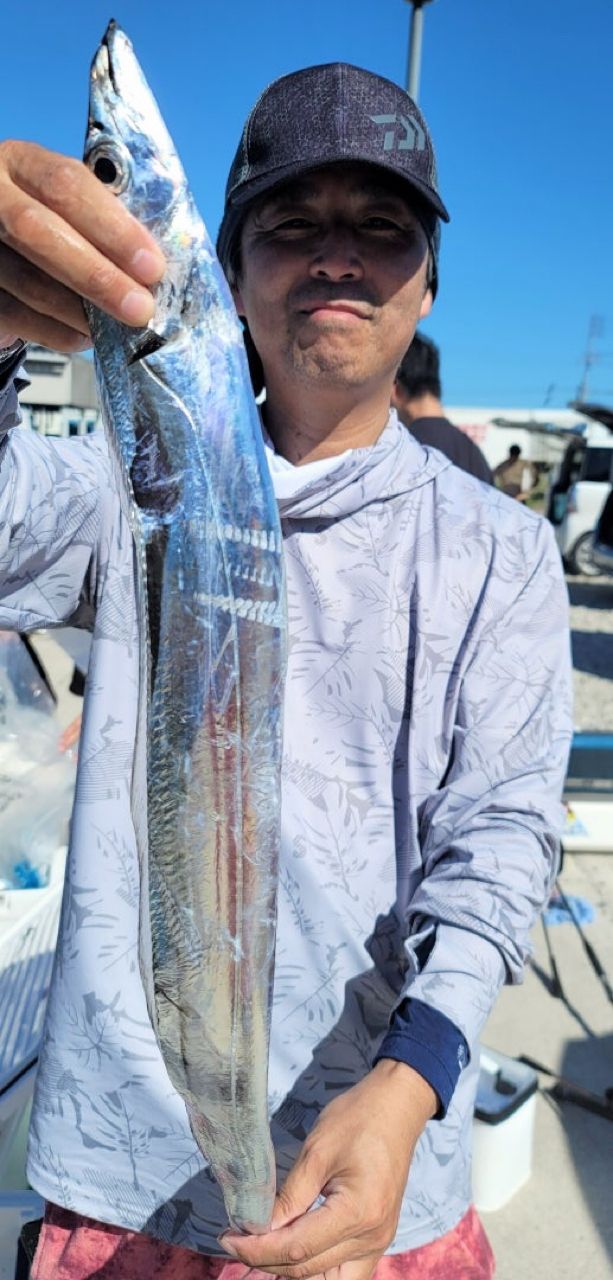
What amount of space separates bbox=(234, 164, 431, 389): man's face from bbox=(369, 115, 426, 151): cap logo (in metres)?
0.05

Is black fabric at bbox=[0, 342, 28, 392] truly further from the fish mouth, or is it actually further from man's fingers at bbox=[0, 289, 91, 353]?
the fish mouth

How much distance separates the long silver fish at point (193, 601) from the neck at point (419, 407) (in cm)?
401

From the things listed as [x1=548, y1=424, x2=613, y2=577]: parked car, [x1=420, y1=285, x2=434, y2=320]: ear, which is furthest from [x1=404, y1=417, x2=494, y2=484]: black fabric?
[x1=548, y1=424, x2=613, y2=577]: parked car

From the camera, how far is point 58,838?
3.16 metres

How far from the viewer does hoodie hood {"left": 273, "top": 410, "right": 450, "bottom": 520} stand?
1.53 m

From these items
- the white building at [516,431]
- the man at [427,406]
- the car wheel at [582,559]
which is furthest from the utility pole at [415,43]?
the white building at [516,431]

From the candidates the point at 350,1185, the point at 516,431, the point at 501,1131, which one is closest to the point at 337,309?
the point at 350,1185

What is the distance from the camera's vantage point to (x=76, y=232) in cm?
92

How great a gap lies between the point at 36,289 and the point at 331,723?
0.82 m

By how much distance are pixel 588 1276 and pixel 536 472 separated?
97.7 feet

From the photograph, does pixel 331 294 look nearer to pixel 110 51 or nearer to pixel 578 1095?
pixel 110 51

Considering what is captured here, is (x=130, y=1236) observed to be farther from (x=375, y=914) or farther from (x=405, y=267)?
(x=405, y=267)

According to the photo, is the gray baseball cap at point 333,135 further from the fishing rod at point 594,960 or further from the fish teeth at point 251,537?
the fishing rod at point 594,960

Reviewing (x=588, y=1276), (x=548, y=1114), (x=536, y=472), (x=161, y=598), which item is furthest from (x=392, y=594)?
(x=536, y=472)
